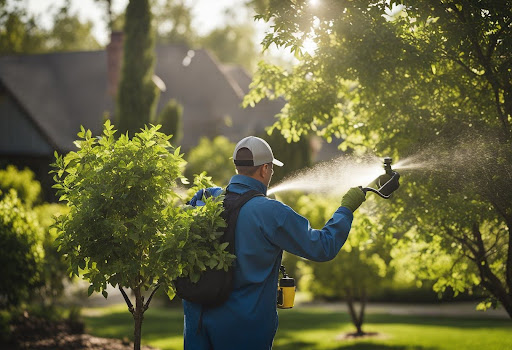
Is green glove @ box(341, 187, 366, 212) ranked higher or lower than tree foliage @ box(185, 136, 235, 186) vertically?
lower

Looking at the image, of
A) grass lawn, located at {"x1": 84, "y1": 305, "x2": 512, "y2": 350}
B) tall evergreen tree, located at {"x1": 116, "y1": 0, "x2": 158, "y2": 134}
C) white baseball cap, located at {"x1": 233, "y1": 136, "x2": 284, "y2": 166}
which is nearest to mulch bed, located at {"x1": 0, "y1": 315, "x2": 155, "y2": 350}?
grass lawn, located at {"x1": 84, "y1": 305, "x2": 512, "y2": 350}

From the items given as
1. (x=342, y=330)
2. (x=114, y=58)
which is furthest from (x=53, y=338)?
(x=114, y=58)

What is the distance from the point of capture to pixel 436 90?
695 centimetres

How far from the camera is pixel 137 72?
2252 centimetres

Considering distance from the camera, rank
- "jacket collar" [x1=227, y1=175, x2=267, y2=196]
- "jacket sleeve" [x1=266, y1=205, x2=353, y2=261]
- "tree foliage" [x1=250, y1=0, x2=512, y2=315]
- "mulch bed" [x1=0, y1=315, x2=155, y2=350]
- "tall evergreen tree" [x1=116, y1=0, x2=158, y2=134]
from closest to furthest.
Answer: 1. "jacket sleeve" [x1=266, y1=205, x2=353, y2=261]
2. "jacket collar" [x1=227, y1=175, x2=267, y2=196]
3. "tree foliage" [x1=250, y1=0, x2=512, y2=315]
4. "mulch bed" [x1=0, y1=315, x2=155, y2=350]
5. "tall evergreen tree" [x1=116, y1=0, x2=158, y2=134]

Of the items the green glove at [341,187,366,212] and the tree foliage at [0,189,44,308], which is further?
the tree foliage at [0,189,44,308]

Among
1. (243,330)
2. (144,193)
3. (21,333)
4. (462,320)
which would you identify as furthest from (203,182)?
(462,320)

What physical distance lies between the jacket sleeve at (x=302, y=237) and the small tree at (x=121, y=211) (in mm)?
523

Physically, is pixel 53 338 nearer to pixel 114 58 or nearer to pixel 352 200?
pixel 352 200

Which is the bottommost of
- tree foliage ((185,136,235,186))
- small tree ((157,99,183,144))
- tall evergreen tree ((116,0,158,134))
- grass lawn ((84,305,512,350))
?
grass lawn ((84,305,512,350))

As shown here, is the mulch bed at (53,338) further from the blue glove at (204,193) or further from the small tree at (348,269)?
the blue glove at (204,193)

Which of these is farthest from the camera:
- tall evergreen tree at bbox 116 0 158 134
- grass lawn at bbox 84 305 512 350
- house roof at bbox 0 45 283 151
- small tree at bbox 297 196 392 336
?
house roof at bbox 0 45 283 151

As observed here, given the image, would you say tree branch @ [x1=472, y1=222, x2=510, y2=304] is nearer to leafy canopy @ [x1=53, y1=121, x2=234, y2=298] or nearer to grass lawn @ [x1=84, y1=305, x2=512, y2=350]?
grass lawn @ [x1=84, y1=305, x2=512, y2=350]

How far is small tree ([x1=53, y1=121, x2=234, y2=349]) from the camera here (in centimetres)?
483
